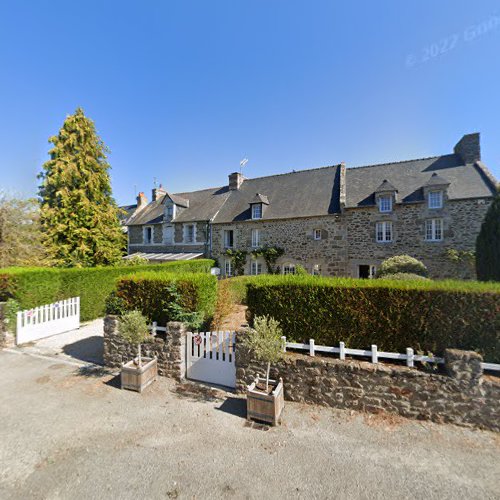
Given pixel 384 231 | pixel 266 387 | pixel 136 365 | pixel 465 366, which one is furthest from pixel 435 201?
pixel 136 365

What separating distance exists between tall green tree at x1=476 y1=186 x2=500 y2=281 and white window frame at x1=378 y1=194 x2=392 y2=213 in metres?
6.46

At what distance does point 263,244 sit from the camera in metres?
20.4

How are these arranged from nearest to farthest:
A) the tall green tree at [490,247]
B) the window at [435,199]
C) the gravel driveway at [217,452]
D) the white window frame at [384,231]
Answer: the gravel driveway at [217,452]
the tall green tree at [490,247]
the window at [435,199]
the white window frame at [384,231]

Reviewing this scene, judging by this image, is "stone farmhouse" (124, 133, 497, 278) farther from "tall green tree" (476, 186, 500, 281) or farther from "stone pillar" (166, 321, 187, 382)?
"stone pillar" (166, 321, 187, 382)

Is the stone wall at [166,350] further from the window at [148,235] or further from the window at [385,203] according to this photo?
the window at [148,235]

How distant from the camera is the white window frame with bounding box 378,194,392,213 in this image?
17.1 metres

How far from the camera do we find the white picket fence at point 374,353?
4.73m

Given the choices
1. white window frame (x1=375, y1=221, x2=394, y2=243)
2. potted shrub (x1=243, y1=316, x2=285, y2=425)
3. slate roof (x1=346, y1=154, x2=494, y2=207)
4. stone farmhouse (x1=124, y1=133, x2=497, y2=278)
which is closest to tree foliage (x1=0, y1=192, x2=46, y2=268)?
stone farmhouse (x1=124, y1=133, x2=497, y2=278)

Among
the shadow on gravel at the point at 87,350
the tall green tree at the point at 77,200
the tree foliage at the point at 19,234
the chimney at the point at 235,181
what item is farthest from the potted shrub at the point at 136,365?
the chimney at the point at 235,181

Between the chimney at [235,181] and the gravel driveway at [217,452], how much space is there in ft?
71.7

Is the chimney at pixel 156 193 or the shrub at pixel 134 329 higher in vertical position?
the chimney at pixel 156 193

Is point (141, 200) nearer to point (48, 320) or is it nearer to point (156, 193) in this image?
point (156, 193)

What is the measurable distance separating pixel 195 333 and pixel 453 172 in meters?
20.4

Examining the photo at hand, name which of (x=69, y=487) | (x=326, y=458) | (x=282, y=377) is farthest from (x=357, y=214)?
(x=69, y=487)
